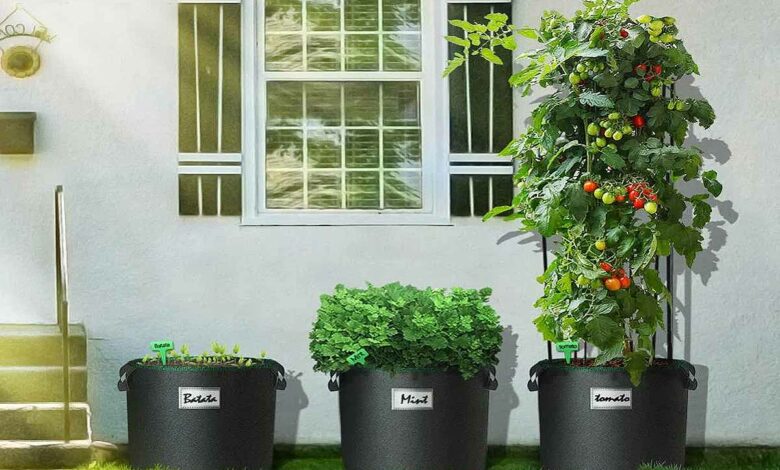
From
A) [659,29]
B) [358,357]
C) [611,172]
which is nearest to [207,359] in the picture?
[358,357]

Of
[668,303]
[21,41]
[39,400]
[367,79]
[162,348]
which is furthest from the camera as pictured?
[367,79]

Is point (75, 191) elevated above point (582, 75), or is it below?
below

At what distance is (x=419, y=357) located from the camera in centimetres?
438

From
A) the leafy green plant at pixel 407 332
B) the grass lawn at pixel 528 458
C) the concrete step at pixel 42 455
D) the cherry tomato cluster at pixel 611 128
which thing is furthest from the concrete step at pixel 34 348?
the cherry tomato cluster at pixel 611 128

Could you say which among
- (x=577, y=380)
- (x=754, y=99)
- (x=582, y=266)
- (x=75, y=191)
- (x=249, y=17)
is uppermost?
(x=249, y=17)

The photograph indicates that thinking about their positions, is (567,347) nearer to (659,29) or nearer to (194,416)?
(659,29)

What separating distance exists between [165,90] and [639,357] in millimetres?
2313

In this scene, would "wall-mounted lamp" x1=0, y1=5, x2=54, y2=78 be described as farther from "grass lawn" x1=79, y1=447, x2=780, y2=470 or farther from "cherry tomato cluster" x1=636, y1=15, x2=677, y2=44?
"cherry tomato cluster" x1=636, y1=15, x2=677, y2=44

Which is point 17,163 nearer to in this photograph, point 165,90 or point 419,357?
point 165,90

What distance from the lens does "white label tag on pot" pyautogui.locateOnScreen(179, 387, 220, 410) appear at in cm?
438

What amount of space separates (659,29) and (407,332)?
4.87 ft

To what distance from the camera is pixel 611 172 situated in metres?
4.49

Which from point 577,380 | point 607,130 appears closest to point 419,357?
point 577,380

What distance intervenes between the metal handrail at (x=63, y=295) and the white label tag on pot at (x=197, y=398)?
1.80 ft
